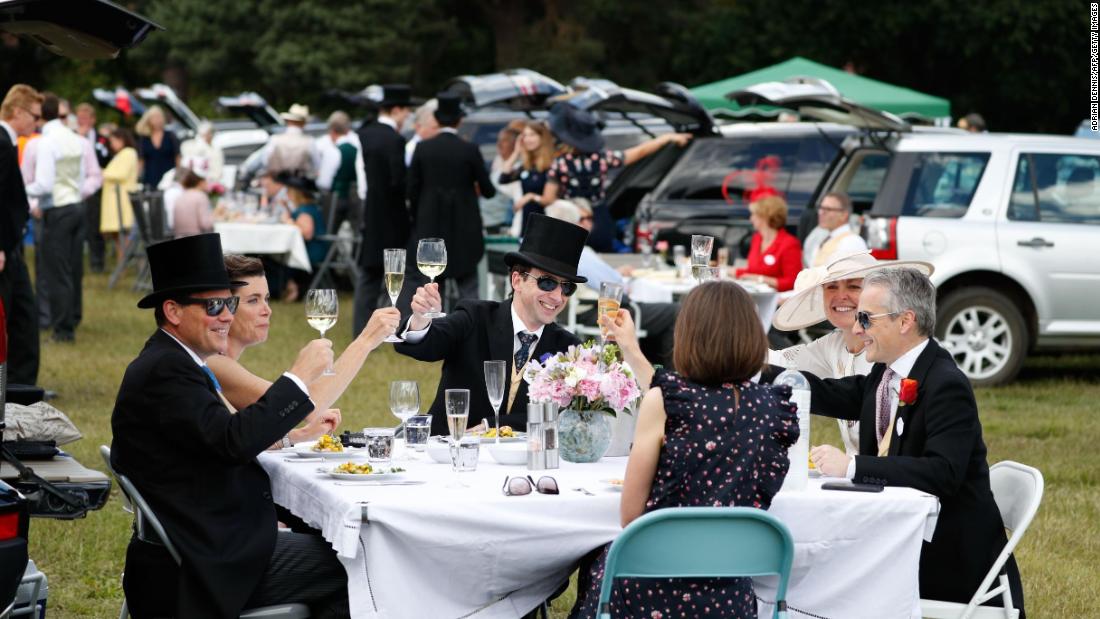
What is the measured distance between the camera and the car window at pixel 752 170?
46.6ft

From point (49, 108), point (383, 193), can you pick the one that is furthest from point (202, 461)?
point (49, 108)

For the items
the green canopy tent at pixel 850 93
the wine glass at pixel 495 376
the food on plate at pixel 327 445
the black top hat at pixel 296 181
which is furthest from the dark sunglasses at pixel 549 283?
the green canopy tent at pixel 850 93

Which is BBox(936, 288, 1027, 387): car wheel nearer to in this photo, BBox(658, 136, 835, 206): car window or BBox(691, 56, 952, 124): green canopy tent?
BBox(658, 136, 835, 206): car window

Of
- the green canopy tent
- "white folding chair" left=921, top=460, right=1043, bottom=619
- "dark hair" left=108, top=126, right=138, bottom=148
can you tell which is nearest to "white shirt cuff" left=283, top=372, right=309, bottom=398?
"white folding chair" left=921, top=460, right=1043, bottom=619

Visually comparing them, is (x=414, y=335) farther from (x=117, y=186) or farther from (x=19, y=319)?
(x=117, y=186)

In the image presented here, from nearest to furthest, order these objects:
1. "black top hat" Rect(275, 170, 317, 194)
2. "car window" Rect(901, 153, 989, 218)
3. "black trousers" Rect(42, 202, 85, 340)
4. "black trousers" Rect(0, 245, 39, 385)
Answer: "black trousers" Rect(0, 245, 39, 385)
"car window" Rect(901, 153, 989, 218)
"black trousers" Rect(42, 202, 85, 340)
"black top hat" Rect(275, 170, 317, 194)

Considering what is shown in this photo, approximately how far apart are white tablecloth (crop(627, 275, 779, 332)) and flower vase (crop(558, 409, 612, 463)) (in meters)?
6.14

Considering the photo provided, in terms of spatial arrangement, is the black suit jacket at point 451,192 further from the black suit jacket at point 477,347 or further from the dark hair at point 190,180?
the black suit jacket at point 477,347

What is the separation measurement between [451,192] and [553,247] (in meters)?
6.68

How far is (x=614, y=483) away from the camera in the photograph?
447 centimetres

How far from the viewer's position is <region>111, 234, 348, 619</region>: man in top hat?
169 inches

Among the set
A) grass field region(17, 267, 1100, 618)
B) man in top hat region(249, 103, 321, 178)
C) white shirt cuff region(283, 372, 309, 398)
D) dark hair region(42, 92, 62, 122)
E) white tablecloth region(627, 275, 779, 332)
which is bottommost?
grass field region(17, 267, 1100, 618)

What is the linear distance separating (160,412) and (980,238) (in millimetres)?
8317

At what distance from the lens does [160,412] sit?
4297 millimetres
